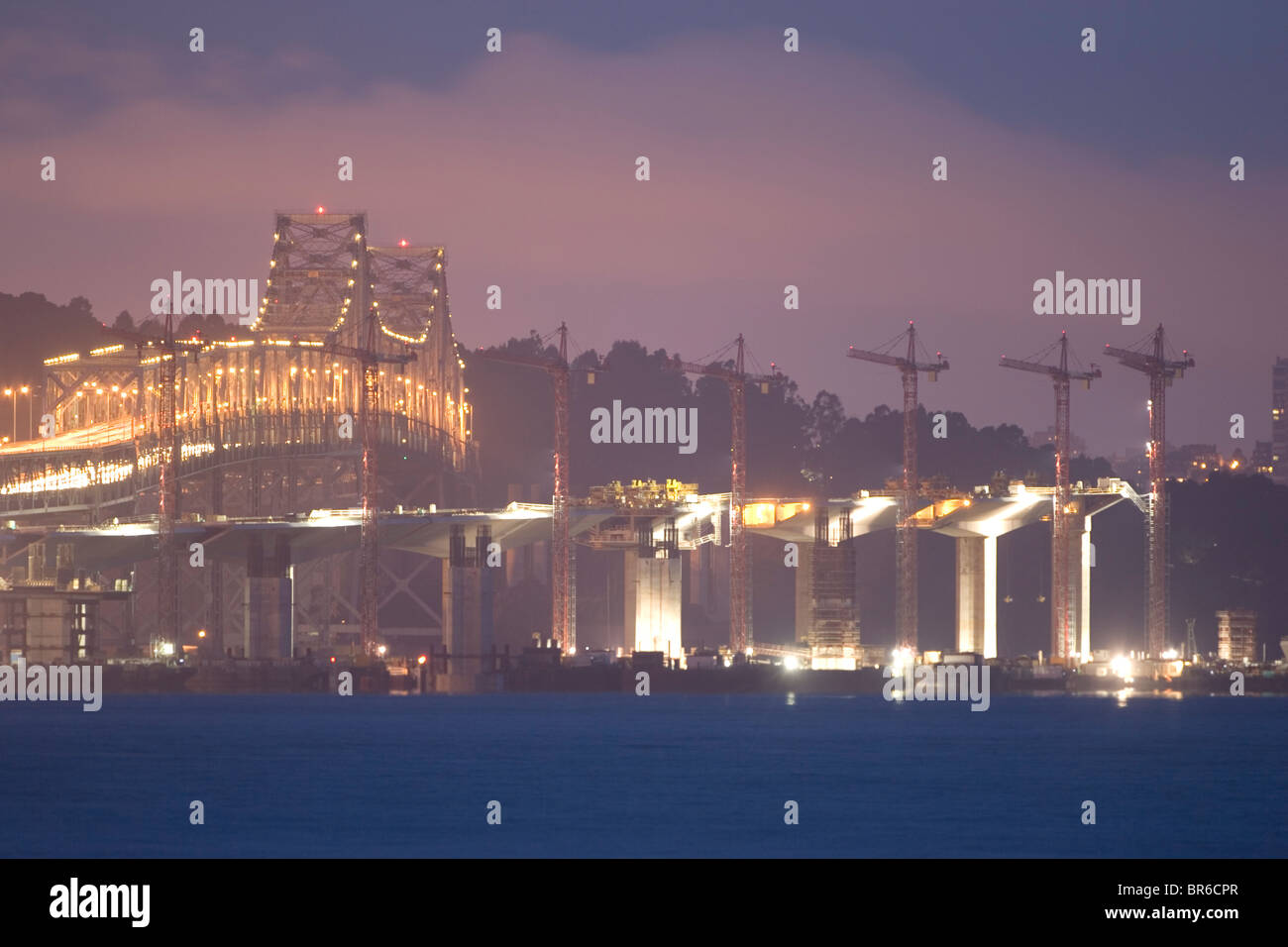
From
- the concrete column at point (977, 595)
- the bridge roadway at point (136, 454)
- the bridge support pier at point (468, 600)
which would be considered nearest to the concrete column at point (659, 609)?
the bridge support pier at point (468, 600)

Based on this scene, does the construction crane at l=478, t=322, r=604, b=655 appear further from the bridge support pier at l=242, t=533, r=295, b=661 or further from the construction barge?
the bridge support pier at l=242, t=533, r=295, b=661

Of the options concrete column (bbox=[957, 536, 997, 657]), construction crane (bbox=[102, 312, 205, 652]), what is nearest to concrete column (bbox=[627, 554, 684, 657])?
concrete column (bbox=[957, 536, 997, 657])

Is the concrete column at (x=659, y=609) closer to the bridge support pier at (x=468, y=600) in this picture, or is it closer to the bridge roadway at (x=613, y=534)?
the bridge roadway at (x=613, y=534)

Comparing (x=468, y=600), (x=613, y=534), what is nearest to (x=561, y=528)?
(x=613, y=534)

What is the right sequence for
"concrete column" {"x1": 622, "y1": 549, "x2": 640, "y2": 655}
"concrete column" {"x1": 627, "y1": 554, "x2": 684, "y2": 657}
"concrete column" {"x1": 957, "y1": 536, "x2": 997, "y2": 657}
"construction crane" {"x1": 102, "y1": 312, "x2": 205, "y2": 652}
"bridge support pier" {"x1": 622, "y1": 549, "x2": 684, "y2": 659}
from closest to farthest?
1. "construction crane" {"x1": 102, "y1": 312, "x2": 205, "y2": 652}
2. "concrete column" {"x1": 627, "y1": 554, "x2": 684, "y2": 657}
3. "bridge support pier" {"x1": 622, "y1": 549, "x2": 684, "y2": 659}
4. "concrete column" {"x1": 622, "y1": 549, "x2": 640, "y2": 655}
5. "concrete column" {"x1": 957, "y1": 536, "x2": 997, "y2": 657}
